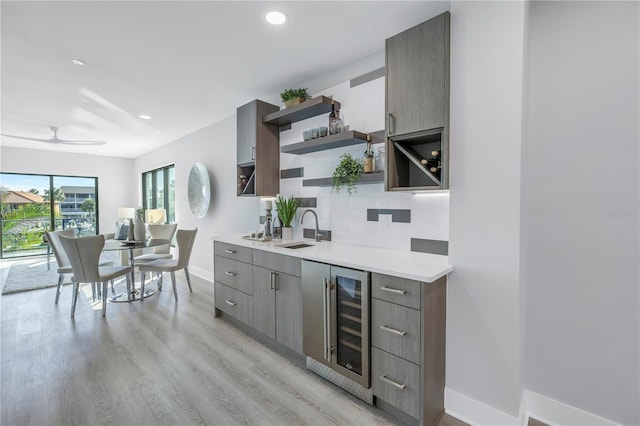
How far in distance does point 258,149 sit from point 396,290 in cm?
223

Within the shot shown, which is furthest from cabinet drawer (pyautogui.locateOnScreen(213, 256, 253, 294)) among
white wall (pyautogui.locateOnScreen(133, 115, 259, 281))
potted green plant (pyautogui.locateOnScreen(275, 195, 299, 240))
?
white wall (pyautogui.locateOnScreen(133, 115, 259, 281))

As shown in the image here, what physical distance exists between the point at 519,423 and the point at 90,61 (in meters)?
4.12

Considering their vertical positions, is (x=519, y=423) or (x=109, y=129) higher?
(x=109, y=129)

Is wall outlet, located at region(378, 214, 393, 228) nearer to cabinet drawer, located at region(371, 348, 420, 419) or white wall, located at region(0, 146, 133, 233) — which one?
cabinet drawer, located at region(371, 348, 420, 419)

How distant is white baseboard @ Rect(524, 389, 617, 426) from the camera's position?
1636 millimetres

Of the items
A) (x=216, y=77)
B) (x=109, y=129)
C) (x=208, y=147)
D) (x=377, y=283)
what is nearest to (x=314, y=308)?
(x=377, y=283)

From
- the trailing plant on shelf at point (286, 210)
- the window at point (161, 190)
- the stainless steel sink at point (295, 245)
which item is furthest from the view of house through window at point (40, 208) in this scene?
the stainless steel sink at point (295, 245)

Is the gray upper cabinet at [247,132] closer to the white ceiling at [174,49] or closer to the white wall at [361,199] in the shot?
the white ceiling at [174,49]

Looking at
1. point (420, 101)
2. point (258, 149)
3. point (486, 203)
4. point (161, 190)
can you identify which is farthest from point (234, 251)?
point (161, 190)

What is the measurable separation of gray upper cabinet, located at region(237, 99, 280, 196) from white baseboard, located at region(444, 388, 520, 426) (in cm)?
247

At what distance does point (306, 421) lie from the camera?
69.2 inches

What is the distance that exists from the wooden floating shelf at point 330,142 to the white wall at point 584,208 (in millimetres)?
1164

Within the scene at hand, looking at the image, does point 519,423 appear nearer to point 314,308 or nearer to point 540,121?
point 314,308

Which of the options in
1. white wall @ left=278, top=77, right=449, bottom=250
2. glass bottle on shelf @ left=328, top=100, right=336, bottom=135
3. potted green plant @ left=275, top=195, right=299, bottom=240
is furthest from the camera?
potted green plant @ left=275, top=195, right=299, bottom=240
